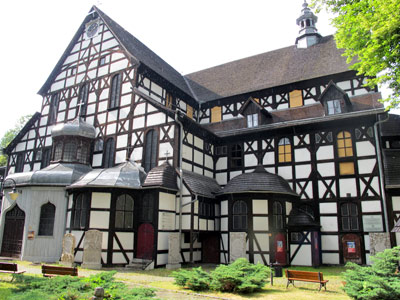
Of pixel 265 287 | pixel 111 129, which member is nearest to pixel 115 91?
pixel 111 129

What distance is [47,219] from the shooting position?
19.7 meters

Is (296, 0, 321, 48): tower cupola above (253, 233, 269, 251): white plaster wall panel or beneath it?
above

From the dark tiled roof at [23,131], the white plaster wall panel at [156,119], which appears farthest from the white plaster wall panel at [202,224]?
the dark tiled roof at [23,131]

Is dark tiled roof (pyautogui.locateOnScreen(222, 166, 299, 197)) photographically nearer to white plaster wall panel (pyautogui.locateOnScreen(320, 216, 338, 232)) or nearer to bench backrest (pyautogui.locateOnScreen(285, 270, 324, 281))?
white plaster wall panel (pyautogui.locateOnScreen(320, 216, 338, 232))

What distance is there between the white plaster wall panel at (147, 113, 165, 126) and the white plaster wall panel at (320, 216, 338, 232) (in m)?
10.9

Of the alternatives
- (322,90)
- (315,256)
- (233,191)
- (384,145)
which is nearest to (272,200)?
(233,191)

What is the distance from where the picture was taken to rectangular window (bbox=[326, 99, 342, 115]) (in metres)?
21.1

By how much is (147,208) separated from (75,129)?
25.1 feet

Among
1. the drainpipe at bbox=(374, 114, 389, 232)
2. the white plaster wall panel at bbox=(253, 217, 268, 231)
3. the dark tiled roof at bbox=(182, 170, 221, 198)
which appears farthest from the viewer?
the dark tiled roof at bbox=(182, 170, 221, 198)

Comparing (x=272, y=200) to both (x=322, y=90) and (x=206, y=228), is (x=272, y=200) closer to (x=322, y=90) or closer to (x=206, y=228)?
(x=206, y=228)

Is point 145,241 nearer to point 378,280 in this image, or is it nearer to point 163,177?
point 163,177

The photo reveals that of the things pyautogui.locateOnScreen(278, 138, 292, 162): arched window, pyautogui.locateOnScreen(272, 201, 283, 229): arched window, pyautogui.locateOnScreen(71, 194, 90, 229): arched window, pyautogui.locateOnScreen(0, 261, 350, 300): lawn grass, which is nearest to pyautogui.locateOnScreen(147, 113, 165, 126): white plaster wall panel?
pyautogui.locateOnScreen(71, 194, 90, 229): arched window

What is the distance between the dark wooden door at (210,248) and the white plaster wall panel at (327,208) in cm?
626

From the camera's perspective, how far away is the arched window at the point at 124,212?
1850 centimetres
